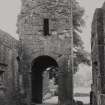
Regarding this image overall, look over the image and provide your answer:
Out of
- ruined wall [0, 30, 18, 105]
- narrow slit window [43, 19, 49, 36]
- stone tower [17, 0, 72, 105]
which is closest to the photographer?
ruined wall [0, 30, 18, 105]

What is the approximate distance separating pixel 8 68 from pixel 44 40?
2.70 meters

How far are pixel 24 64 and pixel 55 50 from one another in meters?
1.63

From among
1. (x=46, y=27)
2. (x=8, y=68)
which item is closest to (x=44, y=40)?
(x=46, y=27)

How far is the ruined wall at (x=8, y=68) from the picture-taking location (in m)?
10.00

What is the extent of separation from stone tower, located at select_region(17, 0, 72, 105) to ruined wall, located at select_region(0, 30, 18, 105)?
0.86 m

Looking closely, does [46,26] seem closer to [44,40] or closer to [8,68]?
[44,40]

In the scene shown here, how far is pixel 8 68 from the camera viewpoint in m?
10.8

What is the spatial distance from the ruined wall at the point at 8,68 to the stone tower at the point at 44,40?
2.84 ft

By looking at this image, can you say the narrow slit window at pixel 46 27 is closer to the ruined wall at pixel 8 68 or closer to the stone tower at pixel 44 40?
the stone tower at pixel 44 40

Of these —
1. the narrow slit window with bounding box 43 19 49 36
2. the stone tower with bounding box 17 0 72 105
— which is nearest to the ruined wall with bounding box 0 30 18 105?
the stone tower with bounding box 17 0 72 105

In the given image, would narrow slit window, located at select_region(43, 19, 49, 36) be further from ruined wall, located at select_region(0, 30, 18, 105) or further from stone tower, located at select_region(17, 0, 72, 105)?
ruined wall, located at select_region(0, 30, 18, 105)

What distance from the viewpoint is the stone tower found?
12.4 m

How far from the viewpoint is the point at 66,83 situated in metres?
12.3

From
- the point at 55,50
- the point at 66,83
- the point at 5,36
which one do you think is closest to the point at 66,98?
the point at 66,83
